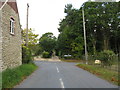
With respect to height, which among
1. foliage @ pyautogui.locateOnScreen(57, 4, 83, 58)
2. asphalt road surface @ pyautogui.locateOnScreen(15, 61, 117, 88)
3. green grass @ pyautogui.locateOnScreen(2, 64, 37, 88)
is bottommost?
asphalt road surface @ pyautogui.locateOnScreen(15, 61, 117, 88)

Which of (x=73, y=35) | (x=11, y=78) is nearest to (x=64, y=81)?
(x=11, y=78)

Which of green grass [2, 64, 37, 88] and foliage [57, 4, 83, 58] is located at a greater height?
foliage [57, 4, 83, 58]

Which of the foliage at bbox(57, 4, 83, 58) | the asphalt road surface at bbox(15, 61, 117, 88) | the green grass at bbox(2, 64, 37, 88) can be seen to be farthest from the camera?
the foliage at bbox(57, 4, 83, 58)

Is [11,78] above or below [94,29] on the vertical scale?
below

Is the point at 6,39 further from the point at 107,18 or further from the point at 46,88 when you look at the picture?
the point at 107,18

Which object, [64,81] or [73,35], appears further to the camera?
[73,35]

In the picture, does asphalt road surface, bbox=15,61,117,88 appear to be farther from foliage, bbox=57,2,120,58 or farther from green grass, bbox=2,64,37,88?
foliage, bbox=57,2,120,58

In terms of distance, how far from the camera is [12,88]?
9016 millimetres

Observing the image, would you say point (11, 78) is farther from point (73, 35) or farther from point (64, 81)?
point (73, 35)

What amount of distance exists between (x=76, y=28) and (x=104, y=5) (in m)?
9.06

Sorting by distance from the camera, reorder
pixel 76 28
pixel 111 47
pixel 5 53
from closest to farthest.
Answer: pixel 5 53 → pixel 76 28 → pixel 111 47

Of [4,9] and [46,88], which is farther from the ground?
[4,9]

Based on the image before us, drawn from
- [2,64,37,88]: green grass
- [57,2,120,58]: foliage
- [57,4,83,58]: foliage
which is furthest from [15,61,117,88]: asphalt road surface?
[57,4,83,58]: foliage

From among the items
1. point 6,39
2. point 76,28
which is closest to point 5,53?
point 6,39
